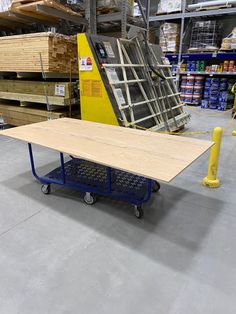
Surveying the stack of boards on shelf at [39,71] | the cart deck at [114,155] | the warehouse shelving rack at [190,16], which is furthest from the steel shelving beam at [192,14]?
the cart deck at [114,155]

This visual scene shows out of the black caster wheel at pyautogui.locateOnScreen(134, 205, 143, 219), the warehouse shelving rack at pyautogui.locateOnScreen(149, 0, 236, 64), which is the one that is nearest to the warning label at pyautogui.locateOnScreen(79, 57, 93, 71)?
the black caster wheel at pyautogui.locateOnScreen(134, 205, 143, 219)

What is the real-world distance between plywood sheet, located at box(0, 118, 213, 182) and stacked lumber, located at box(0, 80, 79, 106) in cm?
106

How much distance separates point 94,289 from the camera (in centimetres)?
134

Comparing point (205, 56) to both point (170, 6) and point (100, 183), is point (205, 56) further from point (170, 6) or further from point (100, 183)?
point (100, 183)

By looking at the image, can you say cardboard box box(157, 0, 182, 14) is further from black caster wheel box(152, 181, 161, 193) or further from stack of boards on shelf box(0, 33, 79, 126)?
black caster wheel box(152, 181, 161, 193)

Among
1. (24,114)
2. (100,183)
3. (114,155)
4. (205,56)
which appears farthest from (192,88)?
(114,155)

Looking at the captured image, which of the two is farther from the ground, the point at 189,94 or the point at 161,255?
the point at 189,94

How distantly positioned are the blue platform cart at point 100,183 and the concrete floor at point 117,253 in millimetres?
117

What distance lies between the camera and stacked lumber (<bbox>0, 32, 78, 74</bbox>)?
320cm

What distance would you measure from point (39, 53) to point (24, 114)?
1168 millimetres

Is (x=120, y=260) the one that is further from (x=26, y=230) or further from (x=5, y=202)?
(x=5, y=202)

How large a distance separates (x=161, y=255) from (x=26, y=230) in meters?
1.00

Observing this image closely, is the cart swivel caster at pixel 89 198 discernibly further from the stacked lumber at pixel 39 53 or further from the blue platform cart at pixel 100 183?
the stacked lumber at pixel 39 53

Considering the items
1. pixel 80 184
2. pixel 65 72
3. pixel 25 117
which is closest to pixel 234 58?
pixel 65 72
